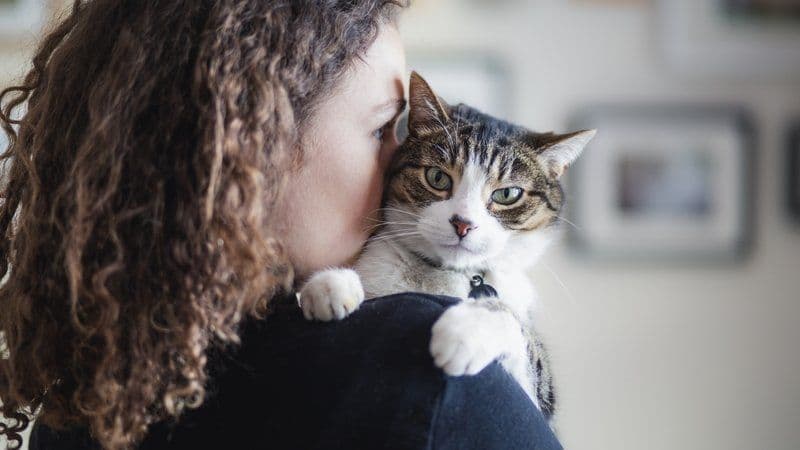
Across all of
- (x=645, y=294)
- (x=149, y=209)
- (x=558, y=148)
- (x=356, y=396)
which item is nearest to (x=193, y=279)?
(x=149, y=209)

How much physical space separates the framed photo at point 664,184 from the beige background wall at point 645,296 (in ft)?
0.18

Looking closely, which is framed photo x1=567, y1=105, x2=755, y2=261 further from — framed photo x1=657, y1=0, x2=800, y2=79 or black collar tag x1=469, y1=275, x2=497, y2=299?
black collar tag x1=469, y1=275, x2=497, y2=299

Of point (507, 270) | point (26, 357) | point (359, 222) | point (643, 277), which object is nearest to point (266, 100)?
point (359, 222)

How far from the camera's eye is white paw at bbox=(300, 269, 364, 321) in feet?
2.70

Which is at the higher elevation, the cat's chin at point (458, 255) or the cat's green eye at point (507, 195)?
the cat's green eye at point (507, 195)

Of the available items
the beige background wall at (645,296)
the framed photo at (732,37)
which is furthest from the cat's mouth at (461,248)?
the framed photo at (732,37)

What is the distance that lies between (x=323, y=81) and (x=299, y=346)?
0.37 metres

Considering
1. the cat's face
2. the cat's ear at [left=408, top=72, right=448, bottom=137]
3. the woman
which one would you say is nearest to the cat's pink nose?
the cat's face

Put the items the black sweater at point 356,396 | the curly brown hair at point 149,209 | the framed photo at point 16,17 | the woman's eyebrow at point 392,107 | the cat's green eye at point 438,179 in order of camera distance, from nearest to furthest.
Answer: the black sweater at point 356,396
the curly brown hair at point 149,209
the woman's eyebrow at point 392,107
the cat's green eye at point 438,179
the framed photo at point 16,17

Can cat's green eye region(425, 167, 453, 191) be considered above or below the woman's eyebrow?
below

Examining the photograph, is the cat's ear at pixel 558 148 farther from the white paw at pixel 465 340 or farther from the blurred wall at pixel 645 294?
the blurred wall at pixel 645 294

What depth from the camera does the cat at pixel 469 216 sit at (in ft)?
3.56

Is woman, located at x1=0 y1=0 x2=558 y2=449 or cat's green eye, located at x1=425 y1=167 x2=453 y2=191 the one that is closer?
woman, located at x1=0 y1=0 x2=558 y2=449

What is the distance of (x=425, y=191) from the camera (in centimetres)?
114
